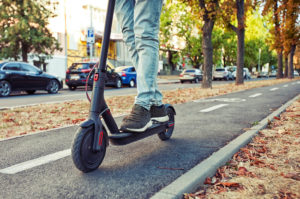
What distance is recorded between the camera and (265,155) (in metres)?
2.89

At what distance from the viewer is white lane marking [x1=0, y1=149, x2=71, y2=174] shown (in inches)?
99.5

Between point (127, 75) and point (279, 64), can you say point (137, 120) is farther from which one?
point (279, 64)

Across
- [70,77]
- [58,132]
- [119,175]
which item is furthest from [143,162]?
[70,77]

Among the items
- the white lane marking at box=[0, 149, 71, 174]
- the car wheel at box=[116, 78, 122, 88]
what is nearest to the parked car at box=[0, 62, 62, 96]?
the car wheel at box=[116, 78, 122, 88]

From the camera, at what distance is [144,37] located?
2852 millimetres

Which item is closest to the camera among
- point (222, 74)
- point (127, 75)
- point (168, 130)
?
point (168, 130)

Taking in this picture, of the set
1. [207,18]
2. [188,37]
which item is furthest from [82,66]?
[188,37]

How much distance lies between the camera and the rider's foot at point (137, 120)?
259 centimetres

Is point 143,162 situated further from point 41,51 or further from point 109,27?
point 41,51

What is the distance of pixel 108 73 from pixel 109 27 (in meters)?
0.38

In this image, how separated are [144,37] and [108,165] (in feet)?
3.82

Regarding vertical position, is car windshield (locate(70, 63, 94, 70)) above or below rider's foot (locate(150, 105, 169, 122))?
above

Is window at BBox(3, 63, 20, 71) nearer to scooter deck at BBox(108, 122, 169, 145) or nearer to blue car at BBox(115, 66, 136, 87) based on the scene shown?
blue car at BBox(115, 66, 136, 87)

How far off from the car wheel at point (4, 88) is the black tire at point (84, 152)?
38.0 ft
